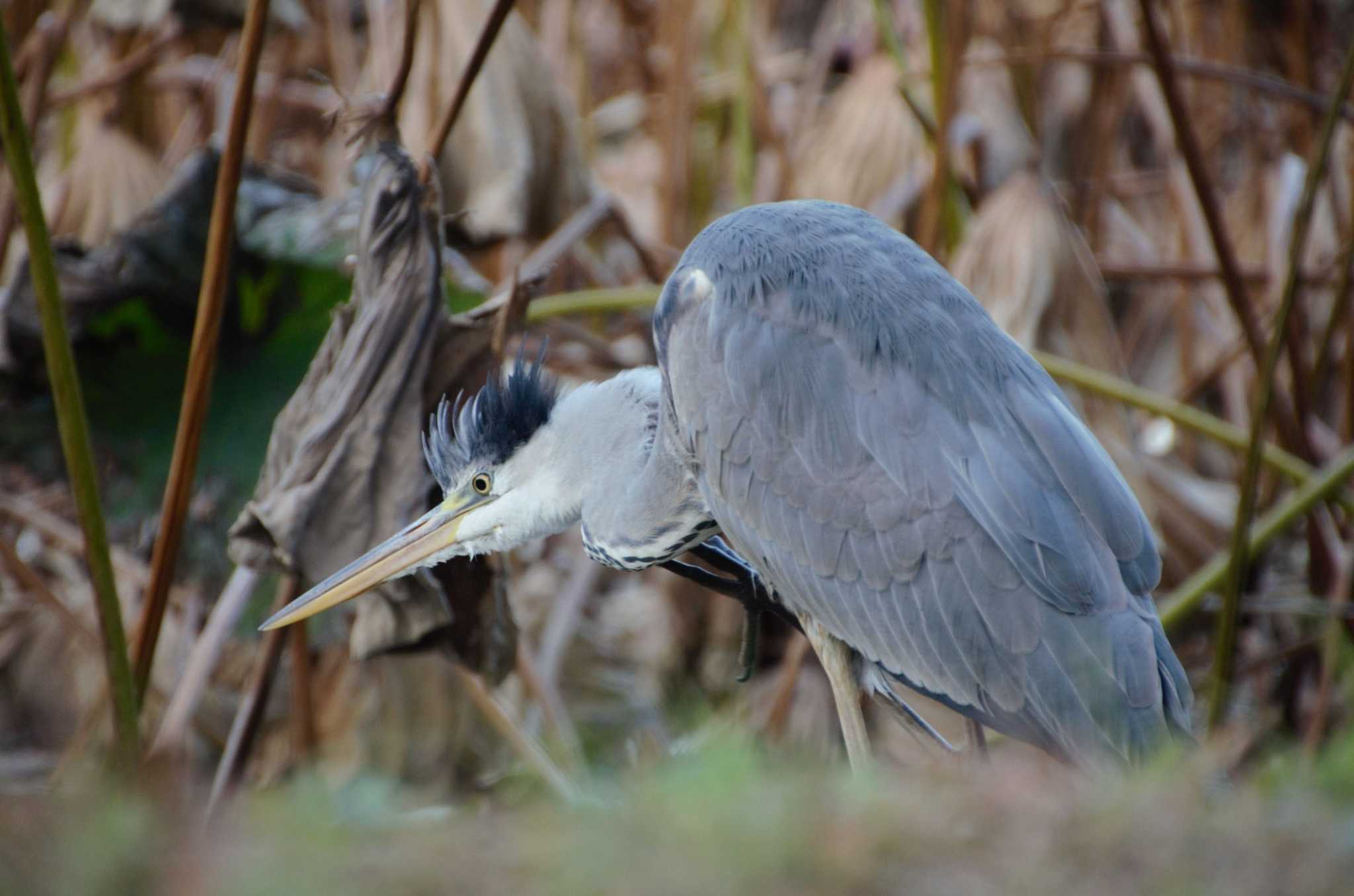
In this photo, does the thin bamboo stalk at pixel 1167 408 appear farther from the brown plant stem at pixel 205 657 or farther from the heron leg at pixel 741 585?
the brown plant stem at pixel 205 657

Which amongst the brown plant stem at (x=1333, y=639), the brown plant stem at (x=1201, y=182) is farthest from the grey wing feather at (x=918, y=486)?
the brown plant stem at (x=1333, y=639)

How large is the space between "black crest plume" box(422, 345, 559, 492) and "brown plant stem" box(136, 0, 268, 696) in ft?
1.18

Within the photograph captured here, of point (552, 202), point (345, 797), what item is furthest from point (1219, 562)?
point (345, 797)

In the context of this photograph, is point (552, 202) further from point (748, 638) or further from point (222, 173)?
point (748, 638)

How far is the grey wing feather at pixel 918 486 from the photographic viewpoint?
170 centimetres

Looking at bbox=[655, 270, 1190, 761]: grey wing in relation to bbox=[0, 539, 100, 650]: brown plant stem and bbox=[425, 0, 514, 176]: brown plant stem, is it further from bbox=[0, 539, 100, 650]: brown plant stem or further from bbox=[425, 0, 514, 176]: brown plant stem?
bbox=[0, 539, 100, 650]: brown plant stem

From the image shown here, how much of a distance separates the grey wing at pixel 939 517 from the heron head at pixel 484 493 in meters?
0.24

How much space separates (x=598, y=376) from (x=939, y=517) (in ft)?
6.41

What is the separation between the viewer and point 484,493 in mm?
1992

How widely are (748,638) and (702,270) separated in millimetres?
588

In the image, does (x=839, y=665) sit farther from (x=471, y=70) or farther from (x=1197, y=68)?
(x=1197, y=68)

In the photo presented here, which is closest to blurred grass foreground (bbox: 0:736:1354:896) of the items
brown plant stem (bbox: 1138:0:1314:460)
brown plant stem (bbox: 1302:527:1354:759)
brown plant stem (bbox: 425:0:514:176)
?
brown plant stem (bbox: 425:0:514:176)

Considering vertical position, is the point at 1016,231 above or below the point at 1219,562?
above

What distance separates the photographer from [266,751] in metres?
3.27
